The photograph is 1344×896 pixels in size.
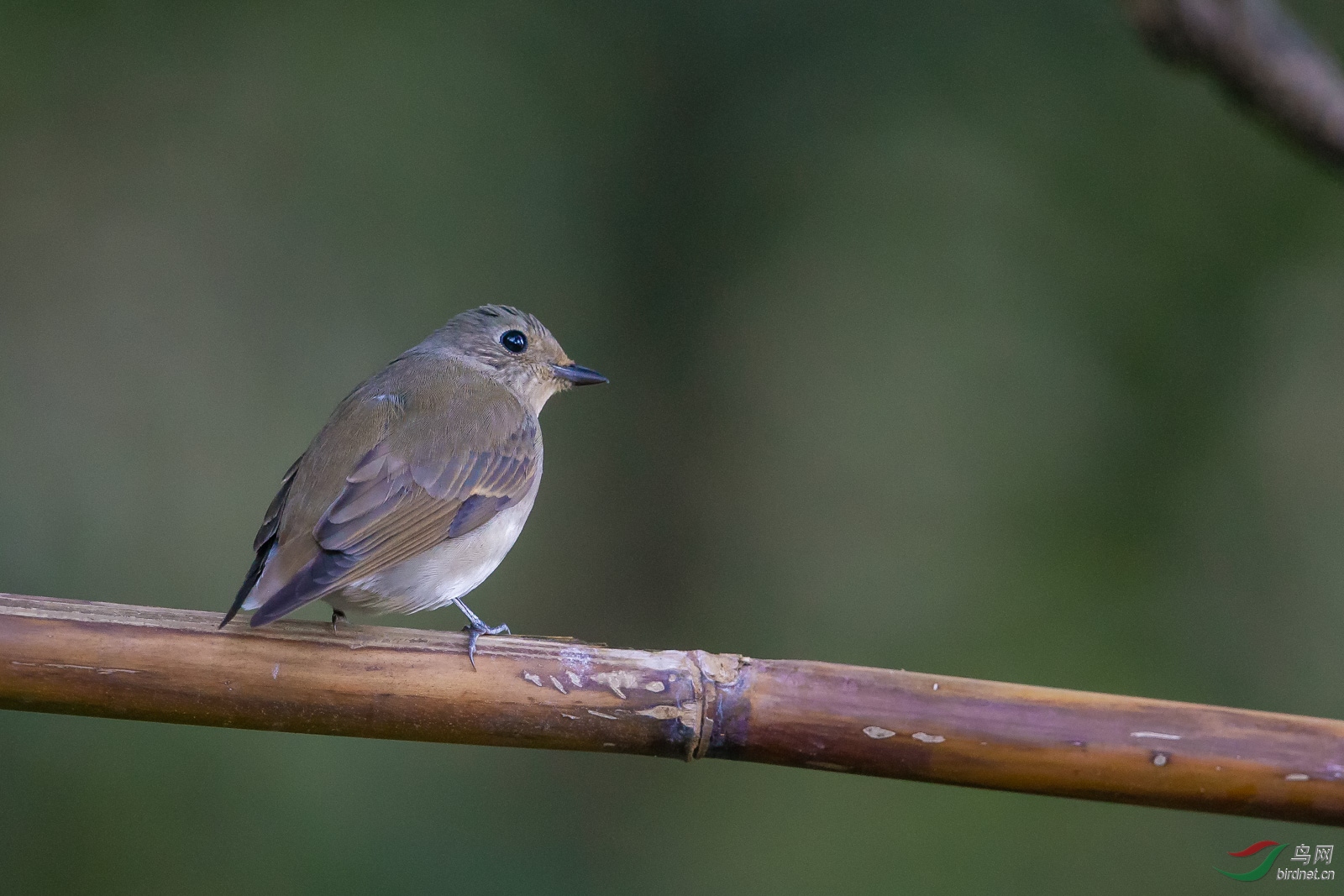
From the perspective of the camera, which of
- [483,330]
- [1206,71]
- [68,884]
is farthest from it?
[68,884]

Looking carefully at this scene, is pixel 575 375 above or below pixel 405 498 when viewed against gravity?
above

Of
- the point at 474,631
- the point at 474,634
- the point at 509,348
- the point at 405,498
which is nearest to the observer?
the point at 474,634

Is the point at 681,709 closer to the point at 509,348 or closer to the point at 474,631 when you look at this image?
the point at 474,631

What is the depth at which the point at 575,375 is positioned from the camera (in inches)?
152

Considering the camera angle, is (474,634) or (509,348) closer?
(474,634)

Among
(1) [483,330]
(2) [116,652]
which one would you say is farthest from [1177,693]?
(2) [116,652]

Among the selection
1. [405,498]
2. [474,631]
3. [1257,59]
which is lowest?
[474,631]

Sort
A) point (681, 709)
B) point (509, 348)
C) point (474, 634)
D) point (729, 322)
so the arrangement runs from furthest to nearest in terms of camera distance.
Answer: point (729, 322) < point (509, 348) < point (474, 634) < point (681, 709)

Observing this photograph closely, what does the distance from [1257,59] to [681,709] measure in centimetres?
155

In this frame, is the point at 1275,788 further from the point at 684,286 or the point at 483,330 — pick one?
the point at 684,286

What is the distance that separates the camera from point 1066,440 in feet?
16.8

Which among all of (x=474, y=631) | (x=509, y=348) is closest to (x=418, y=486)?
(x=474, y=631)

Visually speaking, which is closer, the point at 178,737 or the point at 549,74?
the point at 178,737

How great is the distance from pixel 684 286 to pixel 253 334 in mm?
1961
